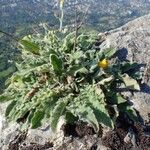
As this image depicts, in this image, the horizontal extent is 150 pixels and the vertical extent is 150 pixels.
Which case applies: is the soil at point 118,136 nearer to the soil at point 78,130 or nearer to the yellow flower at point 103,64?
the soil at point 78,130

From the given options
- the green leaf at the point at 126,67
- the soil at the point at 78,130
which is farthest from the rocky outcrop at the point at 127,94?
the green leaf at the point at 126,67

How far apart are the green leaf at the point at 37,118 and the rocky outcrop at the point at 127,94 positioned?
0.14m

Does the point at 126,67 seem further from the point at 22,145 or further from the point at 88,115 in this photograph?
the point at 22,145

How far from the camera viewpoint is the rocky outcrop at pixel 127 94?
24.3ft

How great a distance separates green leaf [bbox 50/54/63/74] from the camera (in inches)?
318

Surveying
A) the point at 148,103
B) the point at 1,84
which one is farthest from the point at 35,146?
the point at 1,84

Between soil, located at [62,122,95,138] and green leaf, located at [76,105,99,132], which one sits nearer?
green leaf, located at [76,105,99,132]

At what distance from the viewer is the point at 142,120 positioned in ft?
25.6

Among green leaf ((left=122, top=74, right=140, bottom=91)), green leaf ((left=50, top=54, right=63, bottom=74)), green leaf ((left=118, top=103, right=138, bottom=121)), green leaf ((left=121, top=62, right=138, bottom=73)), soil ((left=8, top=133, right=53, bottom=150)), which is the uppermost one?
green leaf ((left=50, top=54, right=63, bottom=74))

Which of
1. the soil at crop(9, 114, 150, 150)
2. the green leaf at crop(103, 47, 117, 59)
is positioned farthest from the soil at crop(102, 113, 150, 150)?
the green leaf at crop(103, 47, 117, 59)

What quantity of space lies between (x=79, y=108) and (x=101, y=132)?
64 cm

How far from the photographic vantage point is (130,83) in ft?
26.7

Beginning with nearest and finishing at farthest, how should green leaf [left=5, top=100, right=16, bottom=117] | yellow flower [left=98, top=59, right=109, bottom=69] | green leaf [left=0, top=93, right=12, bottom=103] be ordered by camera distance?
1. yellow flower [left=98, top=59, right=109, bottom=69]
2. green leaf [left=5, top=100, right=16, bottom=117]
3. green leaf [left=0, top=93, right=12, bottom=103]

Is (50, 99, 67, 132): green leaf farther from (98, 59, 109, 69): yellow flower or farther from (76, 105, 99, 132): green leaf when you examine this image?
(98, 59, 109, 69): yellow flower
